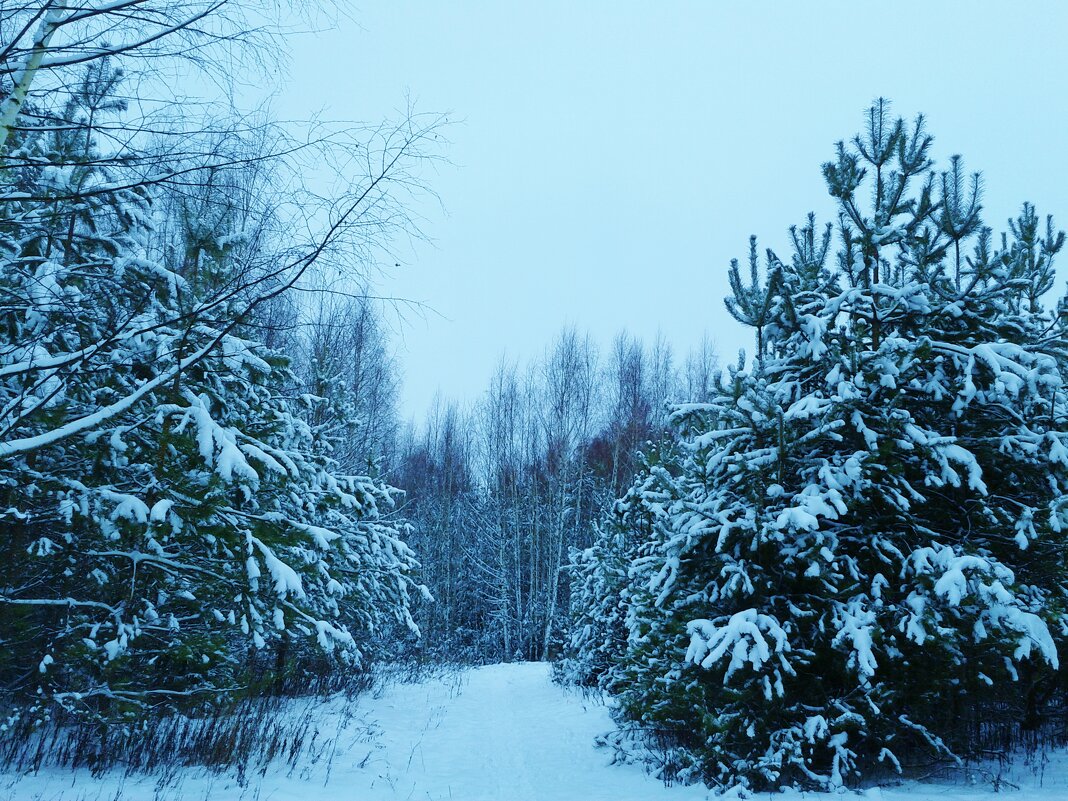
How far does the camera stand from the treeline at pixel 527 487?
26.5 m

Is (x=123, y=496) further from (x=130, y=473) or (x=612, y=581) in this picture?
(x=612, y=581)

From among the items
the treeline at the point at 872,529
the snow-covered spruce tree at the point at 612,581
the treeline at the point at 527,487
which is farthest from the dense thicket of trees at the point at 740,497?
the treeline at the point at 527,487

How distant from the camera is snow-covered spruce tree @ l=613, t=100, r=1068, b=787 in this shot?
17.1ft

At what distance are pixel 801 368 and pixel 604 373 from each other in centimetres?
2482

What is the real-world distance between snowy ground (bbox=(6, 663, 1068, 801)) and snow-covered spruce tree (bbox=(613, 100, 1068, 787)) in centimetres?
49

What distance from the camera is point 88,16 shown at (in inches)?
121

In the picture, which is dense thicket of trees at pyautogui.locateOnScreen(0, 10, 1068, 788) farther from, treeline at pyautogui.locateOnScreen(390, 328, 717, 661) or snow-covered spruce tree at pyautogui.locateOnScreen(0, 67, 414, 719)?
treeline at pyautogui.locateOnScreen(390, 328, 717, 661)

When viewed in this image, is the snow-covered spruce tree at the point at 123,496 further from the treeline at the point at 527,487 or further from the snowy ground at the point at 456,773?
the treeline at the point at 527,487

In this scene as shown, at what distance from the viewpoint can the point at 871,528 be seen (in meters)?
5.88

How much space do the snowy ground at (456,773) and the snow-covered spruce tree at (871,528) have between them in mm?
495

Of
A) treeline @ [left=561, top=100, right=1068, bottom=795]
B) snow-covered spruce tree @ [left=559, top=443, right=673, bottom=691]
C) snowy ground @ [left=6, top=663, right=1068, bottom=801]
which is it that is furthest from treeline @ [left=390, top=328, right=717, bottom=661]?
treeline @ [left=561, top=100, right=1068, bottom=795]

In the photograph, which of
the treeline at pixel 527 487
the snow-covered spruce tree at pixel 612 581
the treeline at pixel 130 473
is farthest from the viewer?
the treeline at pixel 527 487

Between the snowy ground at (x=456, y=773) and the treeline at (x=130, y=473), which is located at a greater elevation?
the treeline at (x=130, y=473)

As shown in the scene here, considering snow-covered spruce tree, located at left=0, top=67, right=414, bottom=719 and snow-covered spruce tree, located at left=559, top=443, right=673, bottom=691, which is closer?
snow-covered spruce tree, located at left=0, top=67, right=414, bottom=719
